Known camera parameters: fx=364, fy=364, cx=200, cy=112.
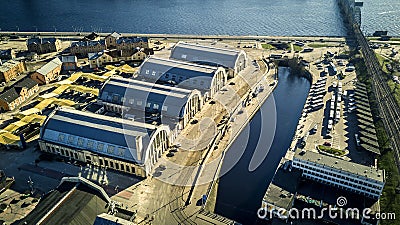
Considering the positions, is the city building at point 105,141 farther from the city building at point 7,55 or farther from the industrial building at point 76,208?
the city building at point 7,55

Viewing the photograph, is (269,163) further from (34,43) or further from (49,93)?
(34,43)

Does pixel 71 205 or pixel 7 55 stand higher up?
pixel 7 55

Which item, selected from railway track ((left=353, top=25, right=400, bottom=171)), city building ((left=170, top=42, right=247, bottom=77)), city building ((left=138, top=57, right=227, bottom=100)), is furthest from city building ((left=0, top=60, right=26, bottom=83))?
railway track ((left=353, top=25, right=400, bottom=171))

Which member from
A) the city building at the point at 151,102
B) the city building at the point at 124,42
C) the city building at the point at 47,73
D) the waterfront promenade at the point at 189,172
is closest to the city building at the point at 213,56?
the city building at the point at 124,42

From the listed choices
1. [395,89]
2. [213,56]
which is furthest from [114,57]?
[395,89]

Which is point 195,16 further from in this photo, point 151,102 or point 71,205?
point 71,205
